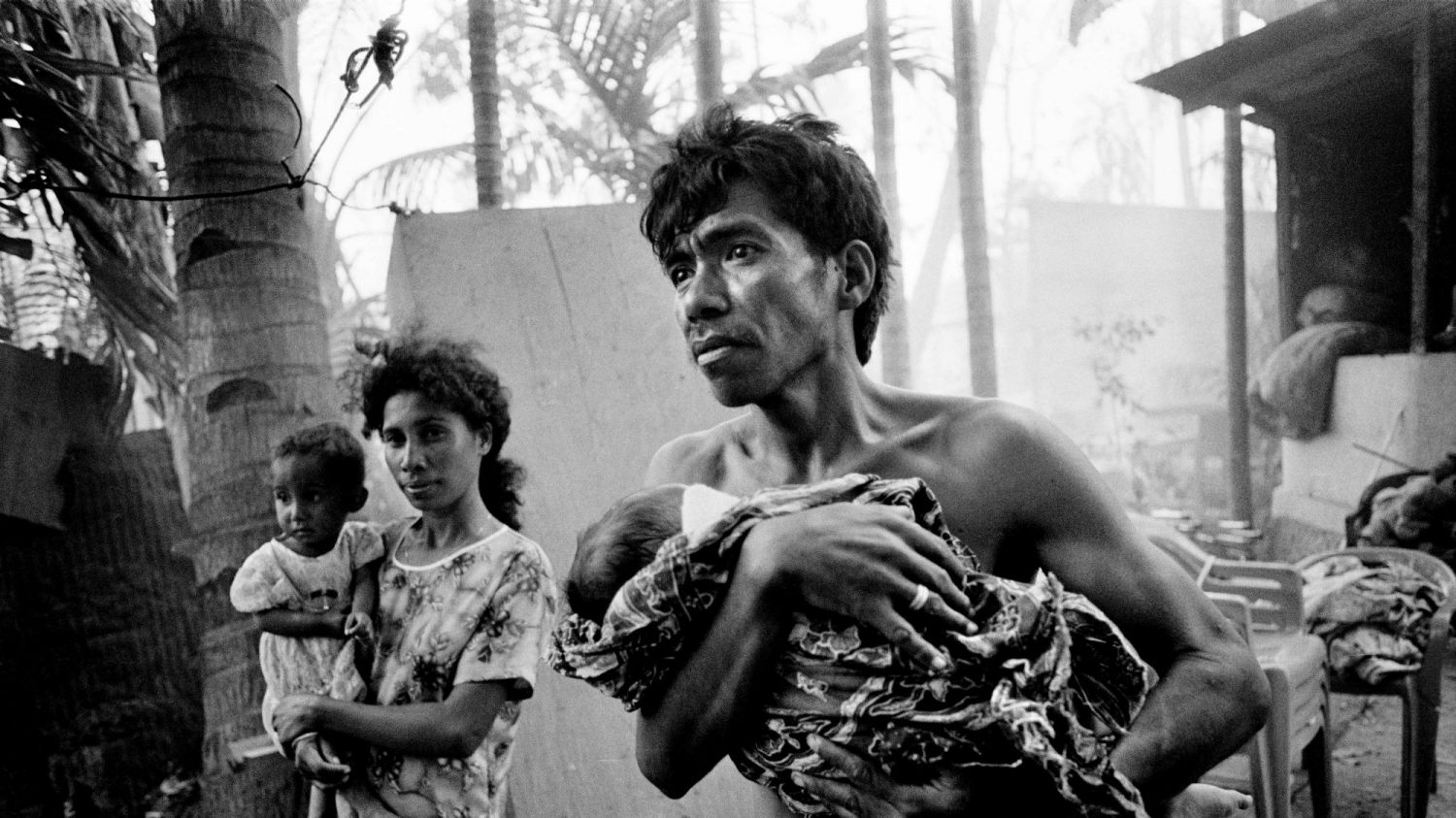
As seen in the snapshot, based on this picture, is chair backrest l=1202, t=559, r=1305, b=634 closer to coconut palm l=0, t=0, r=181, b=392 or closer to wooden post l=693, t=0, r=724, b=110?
wooden post l=693, t=0, r=724, b=110

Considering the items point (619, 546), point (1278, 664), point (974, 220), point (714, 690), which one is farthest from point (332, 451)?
point (974, 220)

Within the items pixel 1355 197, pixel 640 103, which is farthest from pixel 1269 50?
pixel 640 103

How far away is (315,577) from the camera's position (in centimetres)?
256

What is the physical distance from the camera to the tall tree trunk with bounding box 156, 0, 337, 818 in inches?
137

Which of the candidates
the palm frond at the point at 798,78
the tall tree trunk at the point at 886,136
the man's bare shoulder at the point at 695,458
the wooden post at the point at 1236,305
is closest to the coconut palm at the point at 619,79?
the palm frond at the point at 798,78

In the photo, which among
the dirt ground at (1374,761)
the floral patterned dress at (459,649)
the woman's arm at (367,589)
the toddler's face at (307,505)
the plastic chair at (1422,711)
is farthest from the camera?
the dirt ground at (1374,761)

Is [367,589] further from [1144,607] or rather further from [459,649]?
[1144,607]

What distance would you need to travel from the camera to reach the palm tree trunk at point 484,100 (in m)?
4.74

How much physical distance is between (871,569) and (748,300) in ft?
2.00

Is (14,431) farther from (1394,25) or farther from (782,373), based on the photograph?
(1394,25)

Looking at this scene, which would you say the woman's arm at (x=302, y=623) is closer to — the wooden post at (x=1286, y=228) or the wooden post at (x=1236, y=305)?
the wooden post at (x=1236, y=305)

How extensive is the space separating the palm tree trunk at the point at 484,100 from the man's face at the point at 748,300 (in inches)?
132

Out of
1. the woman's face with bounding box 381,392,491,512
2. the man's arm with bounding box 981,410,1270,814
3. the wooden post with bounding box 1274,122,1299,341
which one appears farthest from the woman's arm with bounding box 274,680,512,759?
the wooden post with bounding box 1274,122,1299,341

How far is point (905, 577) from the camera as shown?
120 cm
